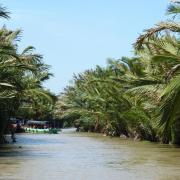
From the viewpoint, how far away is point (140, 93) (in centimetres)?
2483

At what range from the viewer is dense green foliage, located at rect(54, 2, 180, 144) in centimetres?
1689

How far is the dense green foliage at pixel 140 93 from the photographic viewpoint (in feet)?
55.4

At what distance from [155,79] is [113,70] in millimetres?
21721

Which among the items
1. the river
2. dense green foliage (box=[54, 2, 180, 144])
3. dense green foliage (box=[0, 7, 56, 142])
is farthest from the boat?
the river

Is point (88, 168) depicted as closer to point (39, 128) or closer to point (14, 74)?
point (14, 74)

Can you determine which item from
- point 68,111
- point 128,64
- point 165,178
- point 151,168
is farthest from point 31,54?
point 68,111

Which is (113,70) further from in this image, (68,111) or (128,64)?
(68,111)

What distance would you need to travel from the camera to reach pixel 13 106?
35.1 m

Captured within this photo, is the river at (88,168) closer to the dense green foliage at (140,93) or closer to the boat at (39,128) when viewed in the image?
the dense green foliage at (140,93)

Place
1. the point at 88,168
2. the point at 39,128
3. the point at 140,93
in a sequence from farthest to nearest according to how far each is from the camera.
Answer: the point at 39,128, the point at 140,93, the point at 88,168

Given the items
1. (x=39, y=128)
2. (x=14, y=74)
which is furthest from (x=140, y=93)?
(x=39, y=128)

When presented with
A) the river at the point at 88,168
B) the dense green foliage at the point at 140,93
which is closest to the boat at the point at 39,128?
the dense green foliage at the point at 140,93

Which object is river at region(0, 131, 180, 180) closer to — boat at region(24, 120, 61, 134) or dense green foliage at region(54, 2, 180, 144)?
dense green foliage at region(54, 2, 180, 144)

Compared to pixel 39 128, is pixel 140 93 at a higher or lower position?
lower
